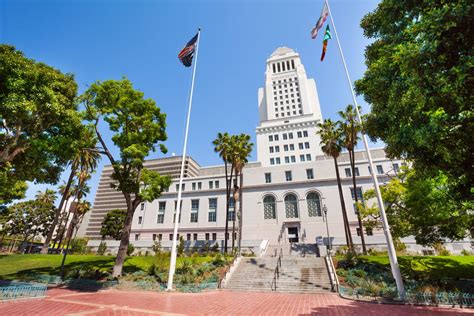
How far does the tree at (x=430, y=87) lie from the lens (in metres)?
6.98

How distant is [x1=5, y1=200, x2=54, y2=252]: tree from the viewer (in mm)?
49500

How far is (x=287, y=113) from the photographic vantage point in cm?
7062

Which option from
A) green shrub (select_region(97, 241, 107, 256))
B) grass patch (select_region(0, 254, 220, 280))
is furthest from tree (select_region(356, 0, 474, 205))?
green shrub (select_region(97, 241, 107, 256))

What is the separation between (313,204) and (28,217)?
6226 centimetres

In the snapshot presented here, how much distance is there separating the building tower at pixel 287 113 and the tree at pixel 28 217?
53.4 meters

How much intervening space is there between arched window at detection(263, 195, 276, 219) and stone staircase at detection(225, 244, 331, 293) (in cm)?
1316

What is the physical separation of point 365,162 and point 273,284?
2651 centimetres

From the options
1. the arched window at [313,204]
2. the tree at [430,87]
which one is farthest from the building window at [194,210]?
the tree at [430,87]

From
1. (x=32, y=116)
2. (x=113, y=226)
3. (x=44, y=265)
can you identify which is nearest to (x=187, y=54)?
(x=32, y=116)

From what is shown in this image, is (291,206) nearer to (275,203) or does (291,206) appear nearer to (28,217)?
(275,203)

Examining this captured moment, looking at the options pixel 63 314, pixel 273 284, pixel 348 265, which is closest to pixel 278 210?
pixel 348 265

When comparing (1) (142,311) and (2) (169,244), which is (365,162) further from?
(1) (142,311)

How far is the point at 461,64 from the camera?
6.84 meters

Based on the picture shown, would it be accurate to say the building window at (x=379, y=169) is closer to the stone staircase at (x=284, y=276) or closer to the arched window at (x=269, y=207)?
the arched window at (x=269, y=207)
